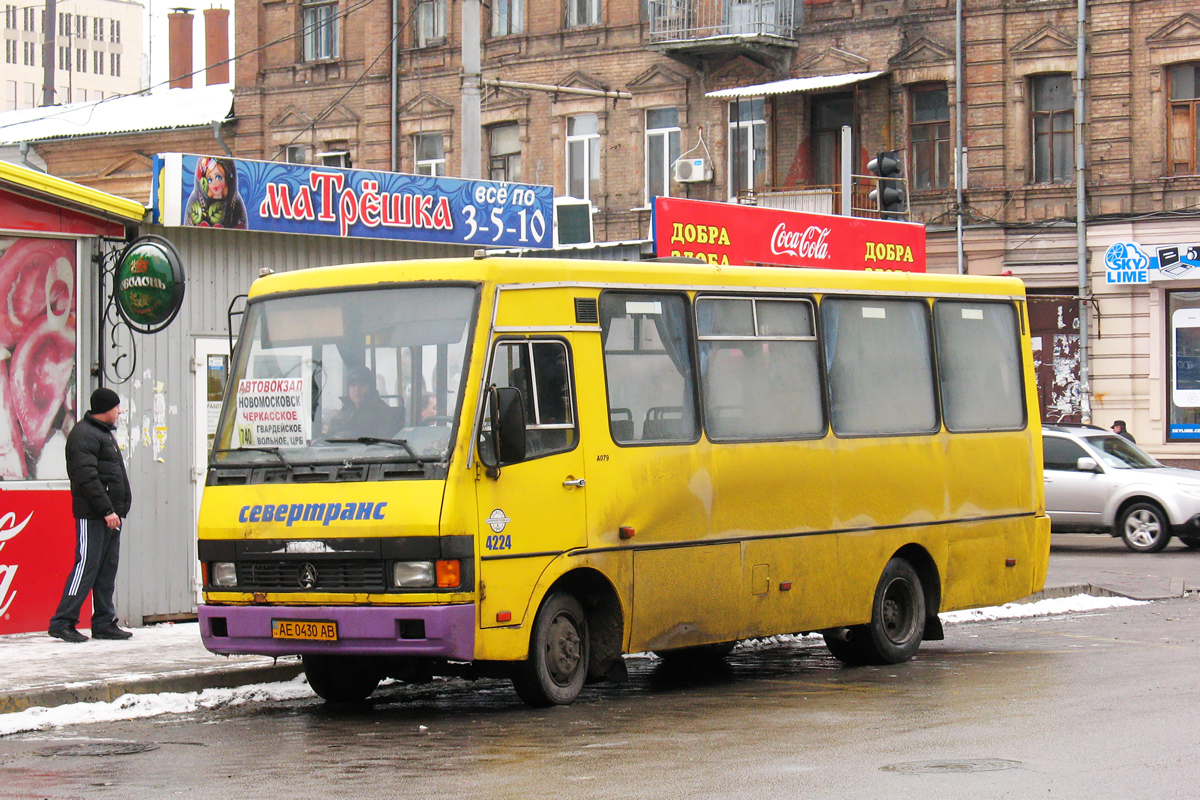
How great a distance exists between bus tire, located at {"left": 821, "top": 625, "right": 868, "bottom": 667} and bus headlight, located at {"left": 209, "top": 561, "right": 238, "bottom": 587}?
443 centimetres

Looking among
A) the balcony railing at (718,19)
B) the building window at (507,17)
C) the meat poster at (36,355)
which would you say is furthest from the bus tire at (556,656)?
the building window at (507,17)

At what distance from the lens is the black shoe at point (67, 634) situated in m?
13.0

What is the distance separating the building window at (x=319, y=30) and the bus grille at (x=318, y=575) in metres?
36.9

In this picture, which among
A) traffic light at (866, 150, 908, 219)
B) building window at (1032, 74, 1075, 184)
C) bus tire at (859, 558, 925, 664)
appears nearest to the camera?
bus tire at (859, 558, 925, 664)

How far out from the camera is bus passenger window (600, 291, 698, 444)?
1092cm

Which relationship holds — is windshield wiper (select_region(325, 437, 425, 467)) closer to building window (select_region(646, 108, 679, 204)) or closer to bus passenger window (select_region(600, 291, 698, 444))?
bus passenger window (select_region(600, 291, 698, 444))

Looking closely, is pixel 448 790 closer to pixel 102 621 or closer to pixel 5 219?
pixel 102 621

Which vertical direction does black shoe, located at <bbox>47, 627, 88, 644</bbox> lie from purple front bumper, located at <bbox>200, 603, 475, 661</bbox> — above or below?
below

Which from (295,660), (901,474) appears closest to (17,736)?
(295,660)

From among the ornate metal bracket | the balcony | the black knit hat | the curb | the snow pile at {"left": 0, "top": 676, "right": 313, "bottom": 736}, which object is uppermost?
the balcony

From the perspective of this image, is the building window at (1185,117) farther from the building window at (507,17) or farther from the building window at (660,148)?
the building window at (507,17)

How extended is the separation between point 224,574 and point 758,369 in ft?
12.6

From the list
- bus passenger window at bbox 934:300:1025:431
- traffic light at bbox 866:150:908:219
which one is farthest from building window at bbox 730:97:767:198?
bus passenger window at bbox 934:300:1025:431

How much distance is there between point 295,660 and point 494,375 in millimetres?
3067
